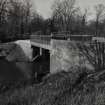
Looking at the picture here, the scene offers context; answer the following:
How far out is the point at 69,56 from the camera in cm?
1579

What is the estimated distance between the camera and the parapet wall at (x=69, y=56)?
15.3 m

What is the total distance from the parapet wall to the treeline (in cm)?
3016

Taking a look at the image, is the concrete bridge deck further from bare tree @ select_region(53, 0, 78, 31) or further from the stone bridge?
bare tree @ select_region(53, 0, 78, 31)

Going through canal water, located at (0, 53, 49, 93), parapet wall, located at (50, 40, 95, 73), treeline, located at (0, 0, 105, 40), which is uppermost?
treeline, located at (0, 0, 105, 40)

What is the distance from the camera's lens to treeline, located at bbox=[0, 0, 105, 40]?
159ft

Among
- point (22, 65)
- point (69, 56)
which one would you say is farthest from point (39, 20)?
point (69, 56)

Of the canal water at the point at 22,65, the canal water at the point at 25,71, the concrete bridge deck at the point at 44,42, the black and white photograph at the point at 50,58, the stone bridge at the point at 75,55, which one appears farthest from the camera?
the concrete bridge deck at the point at 44,42

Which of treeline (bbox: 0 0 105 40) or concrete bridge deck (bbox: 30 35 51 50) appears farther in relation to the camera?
treeline (bbox: 0 0 105 40)

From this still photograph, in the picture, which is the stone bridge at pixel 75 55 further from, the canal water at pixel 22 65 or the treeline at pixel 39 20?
the treeline at pixel 39 20

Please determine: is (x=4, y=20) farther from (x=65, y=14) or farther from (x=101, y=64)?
(x=101, y=64)

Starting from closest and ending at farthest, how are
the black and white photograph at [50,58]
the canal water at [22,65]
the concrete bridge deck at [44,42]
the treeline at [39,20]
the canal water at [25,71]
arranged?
the black and white photograph at [50,58] < the canal water at [25,71] < the canal water at [22,65] < the concrete bridge deck at [44,42] < the treeline at [39,20]

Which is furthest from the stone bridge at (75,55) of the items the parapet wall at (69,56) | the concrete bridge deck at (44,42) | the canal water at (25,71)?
the canal water at (25,71)

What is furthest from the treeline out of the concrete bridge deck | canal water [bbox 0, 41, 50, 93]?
the concrete bridge deck

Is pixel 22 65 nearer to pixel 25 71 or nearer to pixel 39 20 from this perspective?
pixel 25 71
